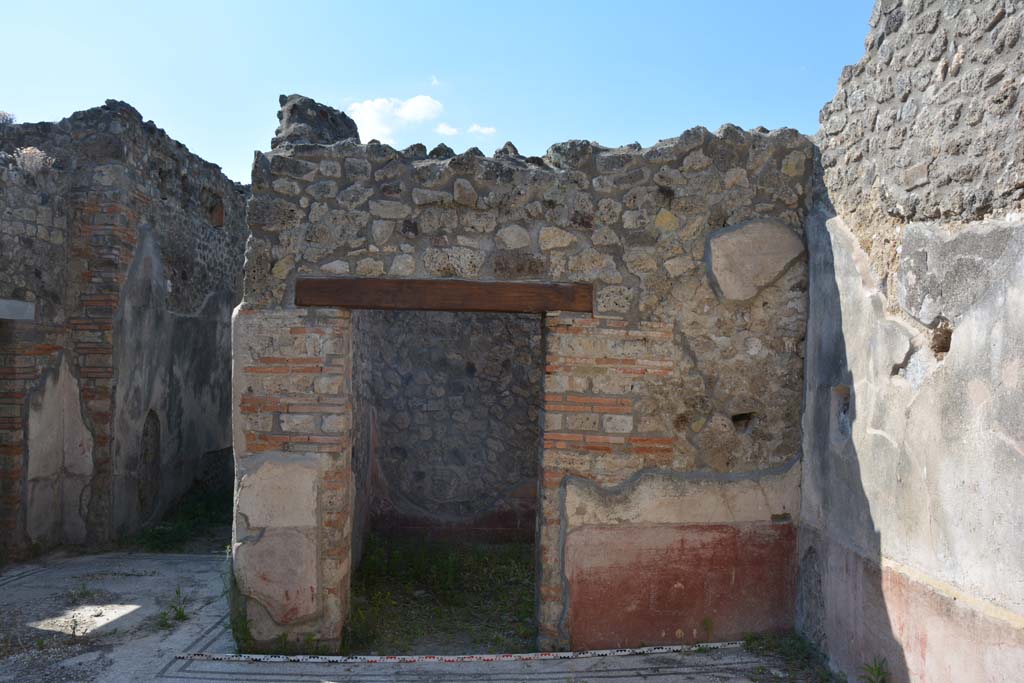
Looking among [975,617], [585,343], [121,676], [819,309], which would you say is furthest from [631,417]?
[121,676]

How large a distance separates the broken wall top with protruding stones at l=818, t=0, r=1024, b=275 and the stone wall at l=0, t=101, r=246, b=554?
5.40 metres

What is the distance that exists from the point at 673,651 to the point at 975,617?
1.61m

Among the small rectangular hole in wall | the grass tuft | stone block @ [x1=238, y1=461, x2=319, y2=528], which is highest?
the small rectangular hole in wall

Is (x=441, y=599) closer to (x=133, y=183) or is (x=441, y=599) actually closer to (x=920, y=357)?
(x=920, y=357)

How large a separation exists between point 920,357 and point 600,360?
1.47 metres

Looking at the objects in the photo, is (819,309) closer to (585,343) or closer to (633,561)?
(585,343)

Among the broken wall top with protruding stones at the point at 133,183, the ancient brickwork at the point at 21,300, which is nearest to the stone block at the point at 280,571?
the ancient brickwork at the point at 21,300

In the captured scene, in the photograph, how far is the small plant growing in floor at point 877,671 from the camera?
3.17 m

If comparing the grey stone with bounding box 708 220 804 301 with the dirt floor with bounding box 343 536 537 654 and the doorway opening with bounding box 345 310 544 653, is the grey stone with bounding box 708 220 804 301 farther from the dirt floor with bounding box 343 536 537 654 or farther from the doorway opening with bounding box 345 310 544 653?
the doorway opening with bounding box 345 310 544 653

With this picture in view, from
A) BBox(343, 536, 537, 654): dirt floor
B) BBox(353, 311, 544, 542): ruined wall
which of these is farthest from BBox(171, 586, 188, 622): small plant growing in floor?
BBox(353, 311, 544, 542): ruined wall

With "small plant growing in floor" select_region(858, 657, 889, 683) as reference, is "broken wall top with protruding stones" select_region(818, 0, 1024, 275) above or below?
above

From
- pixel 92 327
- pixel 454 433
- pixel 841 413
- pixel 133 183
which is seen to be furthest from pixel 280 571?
pixel 133 183

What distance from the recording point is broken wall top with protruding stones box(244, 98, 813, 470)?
155 inches

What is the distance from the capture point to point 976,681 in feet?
8.57
